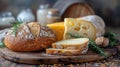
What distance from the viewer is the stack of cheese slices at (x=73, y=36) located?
1284 mm

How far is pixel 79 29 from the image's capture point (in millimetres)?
1444

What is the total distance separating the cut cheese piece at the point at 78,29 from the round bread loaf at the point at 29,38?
9 cm

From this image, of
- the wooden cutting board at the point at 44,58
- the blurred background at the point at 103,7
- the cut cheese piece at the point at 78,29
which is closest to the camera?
the wooden cutting board at the point at 44,58

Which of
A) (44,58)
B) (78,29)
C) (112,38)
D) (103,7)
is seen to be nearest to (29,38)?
(44,58)

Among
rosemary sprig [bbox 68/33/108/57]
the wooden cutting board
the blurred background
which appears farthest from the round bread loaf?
the blurred background

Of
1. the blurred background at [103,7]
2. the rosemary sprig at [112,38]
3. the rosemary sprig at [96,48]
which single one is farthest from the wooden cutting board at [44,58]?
the blurred background at [103,7]

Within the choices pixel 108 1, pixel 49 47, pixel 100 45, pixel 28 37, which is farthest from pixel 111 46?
pixel 108 1

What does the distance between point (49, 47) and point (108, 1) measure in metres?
1.55

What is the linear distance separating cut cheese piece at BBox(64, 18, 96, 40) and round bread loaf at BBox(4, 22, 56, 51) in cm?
9

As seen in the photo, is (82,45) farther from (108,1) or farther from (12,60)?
(108,1)

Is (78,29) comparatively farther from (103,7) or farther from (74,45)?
(103,7)

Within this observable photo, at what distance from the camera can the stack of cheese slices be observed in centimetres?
128

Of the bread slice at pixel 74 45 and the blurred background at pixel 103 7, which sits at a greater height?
the blurred background at pixel 103 7

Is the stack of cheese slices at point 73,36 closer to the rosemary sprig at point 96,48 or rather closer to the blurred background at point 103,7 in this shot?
the rosemary sprig at point 96,48
